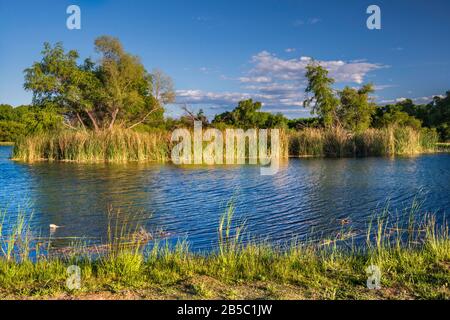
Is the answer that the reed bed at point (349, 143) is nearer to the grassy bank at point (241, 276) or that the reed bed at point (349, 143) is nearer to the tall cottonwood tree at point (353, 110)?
the tall cottonwood tree at point (353, 110)

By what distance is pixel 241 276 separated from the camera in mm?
5402

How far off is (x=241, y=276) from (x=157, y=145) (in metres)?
24.1

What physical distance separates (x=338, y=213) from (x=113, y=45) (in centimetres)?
3880

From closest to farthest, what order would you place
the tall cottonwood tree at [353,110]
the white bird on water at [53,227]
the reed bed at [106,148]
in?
the white bird on water at [53,227] < the reed bed at [106,148] < the tall cottonwood tree at [353,110]

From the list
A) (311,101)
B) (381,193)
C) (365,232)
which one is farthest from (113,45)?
(365,232)

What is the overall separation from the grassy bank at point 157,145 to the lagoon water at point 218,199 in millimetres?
8742

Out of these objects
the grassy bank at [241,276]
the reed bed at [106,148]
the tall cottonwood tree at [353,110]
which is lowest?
the grassy bank at [241,276]

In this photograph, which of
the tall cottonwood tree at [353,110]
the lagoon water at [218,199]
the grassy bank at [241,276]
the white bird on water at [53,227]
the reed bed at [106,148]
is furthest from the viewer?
the tall cottonwood tree at [353,110]

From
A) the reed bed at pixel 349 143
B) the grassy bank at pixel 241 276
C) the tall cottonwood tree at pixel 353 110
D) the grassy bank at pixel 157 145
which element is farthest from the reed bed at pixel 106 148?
the grassy bank at pixel 241 276

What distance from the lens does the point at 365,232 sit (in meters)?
8.23

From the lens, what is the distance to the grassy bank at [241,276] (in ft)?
15.6

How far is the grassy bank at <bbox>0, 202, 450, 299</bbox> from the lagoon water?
172cm

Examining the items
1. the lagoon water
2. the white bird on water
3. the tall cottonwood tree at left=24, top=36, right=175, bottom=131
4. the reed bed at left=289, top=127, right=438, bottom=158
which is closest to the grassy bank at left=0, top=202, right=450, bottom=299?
the lagoon water

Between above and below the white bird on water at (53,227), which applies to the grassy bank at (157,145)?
above
